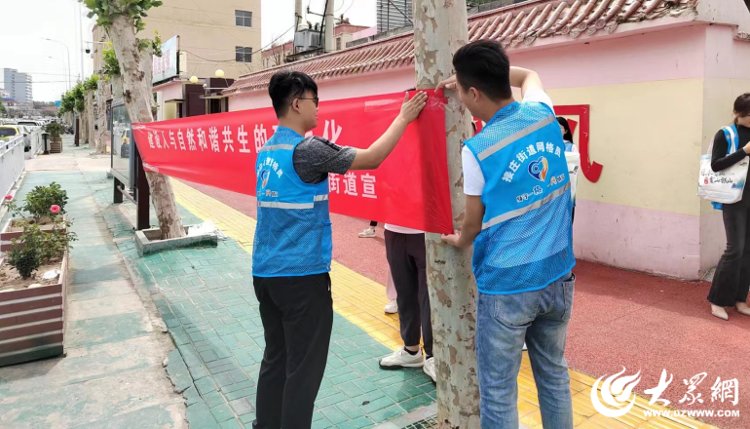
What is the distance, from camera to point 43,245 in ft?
15.6

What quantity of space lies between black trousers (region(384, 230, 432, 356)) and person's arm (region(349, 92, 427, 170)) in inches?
57.3

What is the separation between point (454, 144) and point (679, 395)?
246 centimetres

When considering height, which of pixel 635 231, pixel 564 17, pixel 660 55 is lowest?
pixel 635 231

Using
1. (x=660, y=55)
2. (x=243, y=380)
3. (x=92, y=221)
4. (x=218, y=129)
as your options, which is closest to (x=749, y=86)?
(x=660, y=55)

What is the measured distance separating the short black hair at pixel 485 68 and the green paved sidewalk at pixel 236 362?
210 centimetres

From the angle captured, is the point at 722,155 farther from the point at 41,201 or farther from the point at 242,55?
the point at 242,55

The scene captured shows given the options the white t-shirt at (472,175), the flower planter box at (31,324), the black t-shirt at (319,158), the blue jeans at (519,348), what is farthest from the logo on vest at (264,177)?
the flower planter box at (31,324)

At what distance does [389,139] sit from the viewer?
94.2 inches

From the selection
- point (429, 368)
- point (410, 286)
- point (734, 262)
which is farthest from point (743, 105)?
point (429, 368)

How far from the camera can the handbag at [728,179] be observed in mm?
4395

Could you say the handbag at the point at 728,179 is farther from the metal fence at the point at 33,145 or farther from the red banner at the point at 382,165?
the metal fence at the point at 33,145

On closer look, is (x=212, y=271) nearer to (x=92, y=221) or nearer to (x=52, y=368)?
(x=52, y=368)

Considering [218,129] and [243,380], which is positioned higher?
[218,129]

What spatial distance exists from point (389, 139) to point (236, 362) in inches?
96.9
